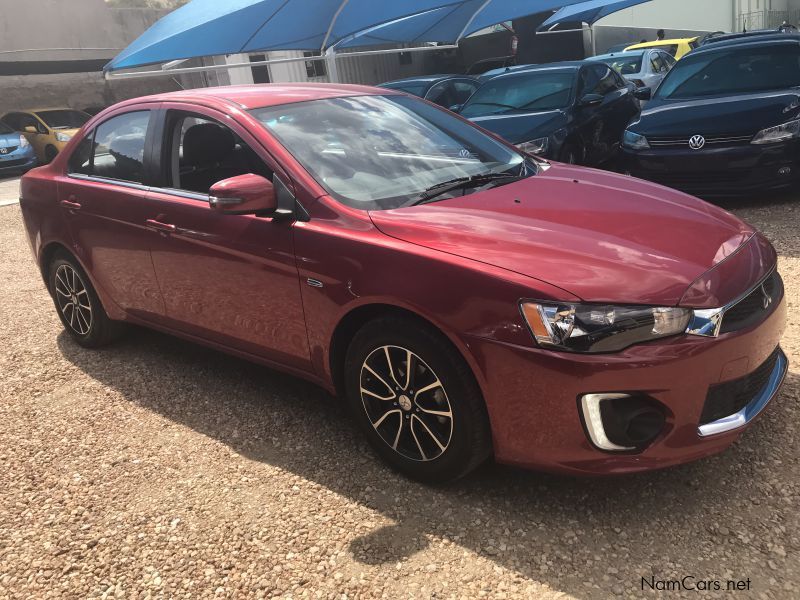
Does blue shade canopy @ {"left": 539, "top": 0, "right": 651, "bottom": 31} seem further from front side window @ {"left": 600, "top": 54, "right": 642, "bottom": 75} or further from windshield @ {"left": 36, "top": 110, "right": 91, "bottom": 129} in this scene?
windshield @ {"left": 36, "top": 110, "right": 91, "bottom": 129}

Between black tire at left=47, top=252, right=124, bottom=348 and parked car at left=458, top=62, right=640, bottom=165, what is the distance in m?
4.40

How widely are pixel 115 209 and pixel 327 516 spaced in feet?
7.21

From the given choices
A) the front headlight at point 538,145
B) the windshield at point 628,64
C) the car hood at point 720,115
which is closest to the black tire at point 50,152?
the windshield at point 628,64

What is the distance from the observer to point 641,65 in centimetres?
1302

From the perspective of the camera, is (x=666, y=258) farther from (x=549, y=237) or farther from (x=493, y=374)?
(x=493, y=374)

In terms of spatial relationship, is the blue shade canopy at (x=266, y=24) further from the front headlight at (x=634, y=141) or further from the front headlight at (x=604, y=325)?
the front headlight at (x=604, y=325)

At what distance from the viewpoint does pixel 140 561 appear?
8.59ft

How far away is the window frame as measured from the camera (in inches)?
148

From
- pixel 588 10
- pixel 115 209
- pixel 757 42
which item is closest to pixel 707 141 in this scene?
pixel 757 42

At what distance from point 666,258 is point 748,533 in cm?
99

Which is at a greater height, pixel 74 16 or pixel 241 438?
pixel 74 16

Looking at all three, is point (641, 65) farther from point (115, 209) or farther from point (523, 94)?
point (115, 209)

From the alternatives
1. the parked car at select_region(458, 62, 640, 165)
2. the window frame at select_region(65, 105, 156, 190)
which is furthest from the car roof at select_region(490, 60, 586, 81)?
the window frame at select_region(65, 105, 156, 190)

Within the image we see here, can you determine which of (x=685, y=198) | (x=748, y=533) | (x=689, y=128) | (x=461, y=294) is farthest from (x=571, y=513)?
(x=689, y=128)
